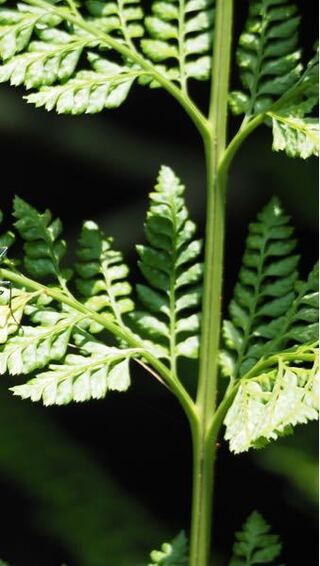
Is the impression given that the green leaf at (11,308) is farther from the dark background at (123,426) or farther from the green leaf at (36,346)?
the dark background at (123,426)

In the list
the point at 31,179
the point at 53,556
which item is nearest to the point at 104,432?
the point at 53,556

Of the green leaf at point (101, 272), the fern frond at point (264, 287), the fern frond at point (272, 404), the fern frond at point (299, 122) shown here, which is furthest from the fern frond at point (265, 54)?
the fern frond at point (272, 404)

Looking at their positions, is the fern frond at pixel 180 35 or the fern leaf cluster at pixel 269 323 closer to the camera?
the fern leaf cluster at pixel 269 323

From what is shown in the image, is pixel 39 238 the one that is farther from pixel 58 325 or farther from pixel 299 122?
pixel 299 122

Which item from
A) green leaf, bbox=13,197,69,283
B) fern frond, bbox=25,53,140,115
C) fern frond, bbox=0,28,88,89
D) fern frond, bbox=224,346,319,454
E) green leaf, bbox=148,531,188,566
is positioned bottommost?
green leaf, bbox=148,531,188,566

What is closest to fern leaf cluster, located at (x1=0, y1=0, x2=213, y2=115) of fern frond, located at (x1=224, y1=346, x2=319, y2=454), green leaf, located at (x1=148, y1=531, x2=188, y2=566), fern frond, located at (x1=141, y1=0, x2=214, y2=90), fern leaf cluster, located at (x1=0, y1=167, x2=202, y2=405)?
fern frond, located at (x1=141, y1=0, x2=214, y2=90)

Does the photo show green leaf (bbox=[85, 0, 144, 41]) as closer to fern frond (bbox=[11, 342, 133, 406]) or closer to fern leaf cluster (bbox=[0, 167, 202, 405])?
fern leaf cluster (bbox=[0, 167, 202, 405])
